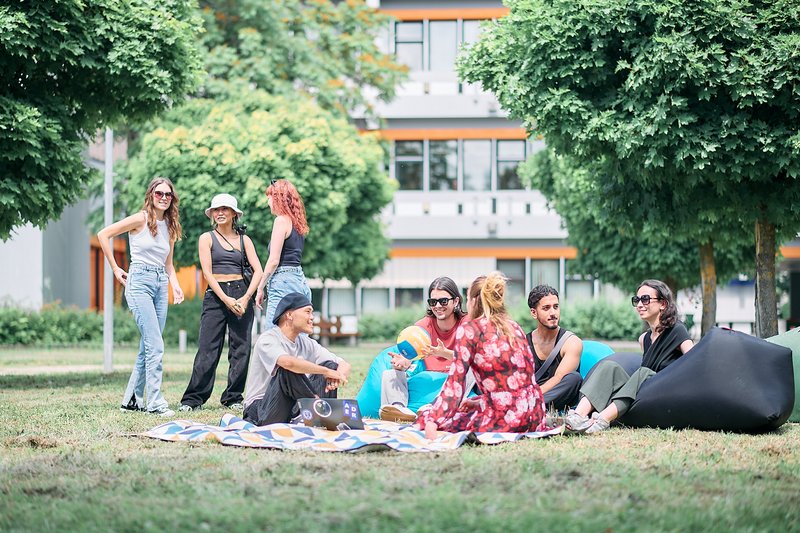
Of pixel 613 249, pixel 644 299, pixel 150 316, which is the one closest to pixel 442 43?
pixel 613 249

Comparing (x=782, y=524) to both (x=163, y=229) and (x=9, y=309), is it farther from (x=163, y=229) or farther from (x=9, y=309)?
(x=9, y=309)

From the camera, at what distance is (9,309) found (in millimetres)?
31578

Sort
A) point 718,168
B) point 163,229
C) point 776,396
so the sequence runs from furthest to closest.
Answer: point 718,168 → point 163,229 → point 776,396

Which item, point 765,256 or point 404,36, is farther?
point 404,36

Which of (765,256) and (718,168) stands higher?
(718,168)

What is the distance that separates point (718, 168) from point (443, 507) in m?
10.2

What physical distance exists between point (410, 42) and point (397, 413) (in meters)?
35.3

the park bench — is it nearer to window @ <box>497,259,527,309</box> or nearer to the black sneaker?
window @ <box>497,259,527,309</box>

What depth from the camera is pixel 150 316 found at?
10.8 meters

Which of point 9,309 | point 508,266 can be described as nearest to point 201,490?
point 9,309

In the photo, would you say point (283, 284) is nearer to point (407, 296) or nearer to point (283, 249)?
point (283, 249)

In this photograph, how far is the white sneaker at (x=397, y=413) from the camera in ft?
32.7

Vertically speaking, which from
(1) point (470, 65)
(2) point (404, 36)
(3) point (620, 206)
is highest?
(2) point (404, 36)

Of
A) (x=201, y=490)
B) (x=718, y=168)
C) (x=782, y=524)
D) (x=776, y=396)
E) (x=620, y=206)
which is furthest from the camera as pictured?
(x=620, y=206)
